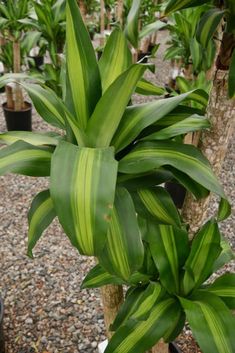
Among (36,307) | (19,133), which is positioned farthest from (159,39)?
(19,133)

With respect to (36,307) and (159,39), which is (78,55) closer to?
(36,307)

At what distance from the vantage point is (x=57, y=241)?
1.89 meters

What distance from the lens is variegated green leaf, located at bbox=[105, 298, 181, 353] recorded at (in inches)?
30.9

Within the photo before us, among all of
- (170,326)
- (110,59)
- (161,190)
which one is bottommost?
(170,326)

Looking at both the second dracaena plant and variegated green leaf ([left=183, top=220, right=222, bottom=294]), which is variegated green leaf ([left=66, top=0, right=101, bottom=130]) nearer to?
the second dracaena plant

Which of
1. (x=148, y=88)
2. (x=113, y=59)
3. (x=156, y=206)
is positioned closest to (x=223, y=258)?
(x=156, y=206)

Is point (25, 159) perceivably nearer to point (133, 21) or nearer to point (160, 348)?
point (133, 21)

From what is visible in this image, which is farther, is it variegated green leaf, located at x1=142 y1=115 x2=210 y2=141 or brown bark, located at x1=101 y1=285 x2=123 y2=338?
brown bark, located at x1=101 y1=285 x2=123 y2=338

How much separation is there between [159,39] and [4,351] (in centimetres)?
553

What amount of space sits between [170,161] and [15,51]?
2164 millimetres

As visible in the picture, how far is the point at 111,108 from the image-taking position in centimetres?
60

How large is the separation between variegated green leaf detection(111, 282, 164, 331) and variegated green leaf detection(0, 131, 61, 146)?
41 cm

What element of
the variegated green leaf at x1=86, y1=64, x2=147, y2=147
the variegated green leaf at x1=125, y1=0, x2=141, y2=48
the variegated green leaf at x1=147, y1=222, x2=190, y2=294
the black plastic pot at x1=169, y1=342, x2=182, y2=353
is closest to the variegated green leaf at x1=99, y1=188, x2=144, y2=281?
the variegated green leaf at x1=86, y1=64, x2=147, y2=147

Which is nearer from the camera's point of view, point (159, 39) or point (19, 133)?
point (19, 133)
